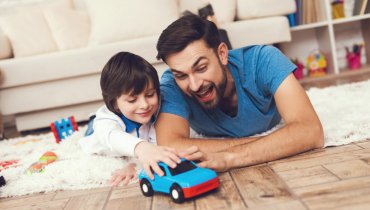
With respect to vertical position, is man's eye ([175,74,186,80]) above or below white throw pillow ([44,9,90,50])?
below

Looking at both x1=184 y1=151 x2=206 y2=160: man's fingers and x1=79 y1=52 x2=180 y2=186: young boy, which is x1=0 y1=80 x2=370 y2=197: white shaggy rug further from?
x1=184 y1=151 x2=206 y2=160: man's fingers

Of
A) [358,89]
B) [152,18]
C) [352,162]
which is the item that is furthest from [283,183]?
[152,18]

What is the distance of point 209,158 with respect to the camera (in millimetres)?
1319

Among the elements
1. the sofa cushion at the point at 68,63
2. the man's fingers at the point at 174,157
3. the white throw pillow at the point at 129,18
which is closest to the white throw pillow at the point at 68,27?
the white throw pillow at the point at 129,18

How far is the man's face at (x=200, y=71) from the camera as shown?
1416 mm

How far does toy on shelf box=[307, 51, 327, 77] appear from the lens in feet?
12.1

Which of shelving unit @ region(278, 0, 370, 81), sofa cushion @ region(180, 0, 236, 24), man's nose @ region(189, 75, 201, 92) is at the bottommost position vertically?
shelving unit @ region(278, 0, 370, 81)

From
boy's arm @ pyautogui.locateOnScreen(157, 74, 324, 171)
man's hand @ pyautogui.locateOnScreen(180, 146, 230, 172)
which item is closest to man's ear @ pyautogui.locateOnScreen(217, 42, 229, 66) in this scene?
boy's arm @ pyautogui.locateOnScreen(157, 74, 324, 171)

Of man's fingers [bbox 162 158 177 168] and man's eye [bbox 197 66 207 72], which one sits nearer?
man's fingers [bbox 162 158 177 168]

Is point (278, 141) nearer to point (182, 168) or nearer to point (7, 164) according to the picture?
point (182, 168)

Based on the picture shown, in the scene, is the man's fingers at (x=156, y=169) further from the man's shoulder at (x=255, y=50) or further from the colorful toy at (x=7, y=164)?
the colorful toy at (x=7, y=164)

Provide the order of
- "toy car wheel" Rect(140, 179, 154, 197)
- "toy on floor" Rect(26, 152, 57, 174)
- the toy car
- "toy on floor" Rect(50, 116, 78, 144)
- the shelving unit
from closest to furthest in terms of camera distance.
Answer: the toy car → "toy car wheel" Rect(140, 179, 154, 197) → "toy on floor" Rect(26, 152, 57, 174) → "toy on floor" Rect(50, 116, 78, 144) → the shelving unit

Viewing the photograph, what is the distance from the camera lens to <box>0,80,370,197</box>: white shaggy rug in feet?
5.09

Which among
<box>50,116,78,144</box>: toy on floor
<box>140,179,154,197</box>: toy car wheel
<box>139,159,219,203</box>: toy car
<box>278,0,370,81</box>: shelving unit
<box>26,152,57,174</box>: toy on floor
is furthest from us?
<box>278,0,370,81</box>: shelving unit
